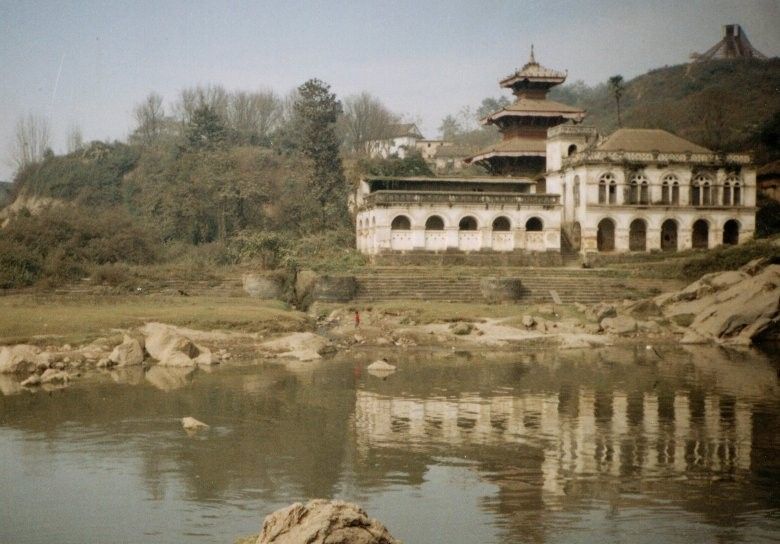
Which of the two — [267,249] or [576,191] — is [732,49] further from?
[267,249]

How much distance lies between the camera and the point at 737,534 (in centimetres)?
1402

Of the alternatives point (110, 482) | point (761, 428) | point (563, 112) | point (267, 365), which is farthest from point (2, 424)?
point (563, 112)

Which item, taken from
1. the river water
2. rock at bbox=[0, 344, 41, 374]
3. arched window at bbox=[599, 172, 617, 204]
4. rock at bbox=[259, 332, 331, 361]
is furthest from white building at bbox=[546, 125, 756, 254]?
rock at bbox=[0, 344, 41, 374]

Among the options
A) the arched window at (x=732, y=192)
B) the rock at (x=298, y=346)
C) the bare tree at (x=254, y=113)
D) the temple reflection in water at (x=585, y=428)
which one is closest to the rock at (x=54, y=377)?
the rock at (x=298, y=346)

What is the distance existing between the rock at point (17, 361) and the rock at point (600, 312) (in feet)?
78.9

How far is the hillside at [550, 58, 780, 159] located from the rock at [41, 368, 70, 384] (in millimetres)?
51860

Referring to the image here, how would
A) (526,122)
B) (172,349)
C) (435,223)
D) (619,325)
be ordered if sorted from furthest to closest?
(526,122)
(435,223)
(619,325)
(172,349)

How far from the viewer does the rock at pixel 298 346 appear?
108 ft

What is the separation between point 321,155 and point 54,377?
37795 mm

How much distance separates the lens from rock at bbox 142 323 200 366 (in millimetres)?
30438

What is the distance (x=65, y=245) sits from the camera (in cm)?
4575

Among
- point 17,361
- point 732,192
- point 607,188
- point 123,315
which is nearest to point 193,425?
point 17,361

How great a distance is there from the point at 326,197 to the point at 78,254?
2014 centimetres

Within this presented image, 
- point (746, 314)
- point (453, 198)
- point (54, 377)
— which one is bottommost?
point (54, 377)
